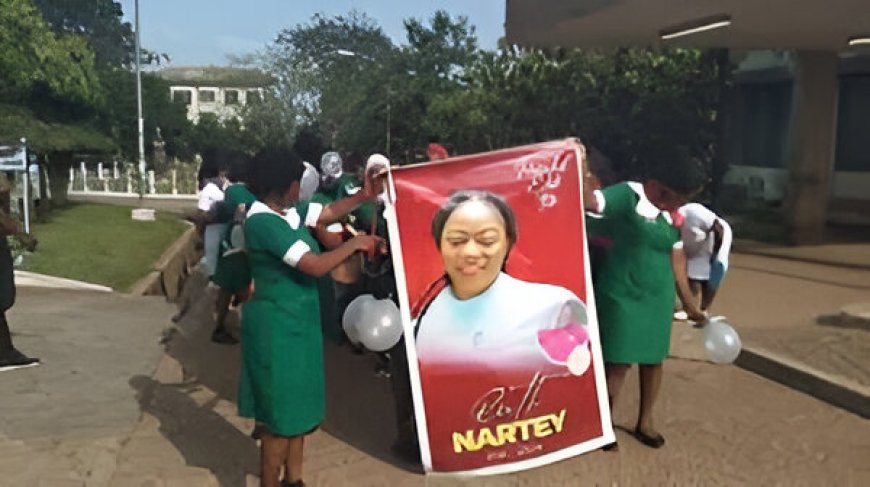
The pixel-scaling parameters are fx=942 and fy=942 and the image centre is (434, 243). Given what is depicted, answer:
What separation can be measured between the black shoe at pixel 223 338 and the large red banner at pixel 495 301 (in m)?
3.92

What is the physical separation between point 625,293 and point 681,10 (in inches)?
311

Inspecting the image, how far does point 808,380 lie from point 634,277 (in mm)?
2410

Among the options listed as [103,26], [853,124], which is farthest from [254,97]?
[853,124]

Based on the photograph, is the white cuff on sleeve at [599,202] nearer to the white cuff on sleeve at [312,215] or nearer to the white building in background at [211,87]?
the white cuff on sleeve at [312,215]

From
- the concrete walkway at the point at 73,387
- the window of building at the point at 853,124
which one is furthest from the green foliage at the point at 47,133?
the window of building at the point at 853,124

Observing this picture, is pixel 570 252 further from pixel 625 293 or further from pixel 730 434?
pixel 730 434

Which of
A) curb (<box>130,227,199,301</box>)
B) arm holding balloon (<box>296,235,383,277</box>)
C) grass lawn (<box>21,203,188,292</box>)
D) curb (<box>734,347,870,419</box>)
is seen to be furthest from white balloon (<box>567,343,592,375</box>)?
grass lawn (<box>21,203,188,292</box>)

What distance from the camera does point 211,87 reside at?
74500 millimetres

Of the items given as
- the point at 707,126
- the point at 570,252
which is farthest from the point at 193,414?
the point at 707,126

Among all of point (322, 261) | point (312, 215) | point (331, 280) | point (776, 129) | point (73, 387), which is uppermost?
point (776, 129)

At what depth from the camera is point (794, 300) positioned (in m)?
10.3

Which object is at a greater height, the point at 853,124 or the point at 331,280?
the point at 853,124

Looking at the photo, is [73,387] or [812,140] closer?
[73,387]
